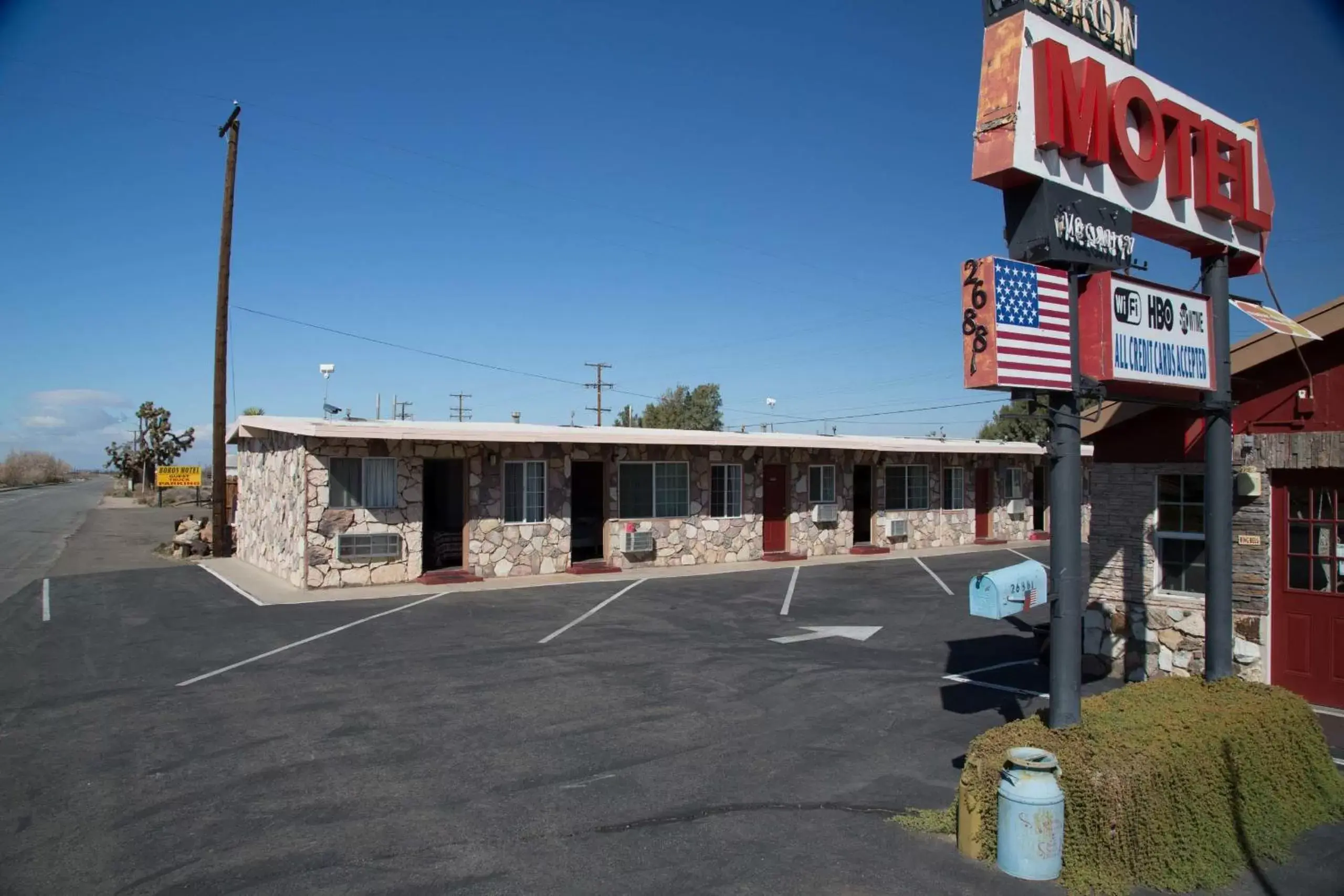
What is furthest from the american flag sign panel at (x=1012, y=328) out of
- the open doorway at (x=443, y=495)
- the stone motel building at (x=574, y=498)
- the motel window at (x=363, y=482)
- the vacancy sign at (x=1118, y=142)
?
the open doorway at (x=443, y=495)

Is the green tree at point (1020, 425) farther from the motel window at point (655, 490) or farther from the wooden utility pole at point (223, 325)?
the wooden utility pole at point (223, 325)

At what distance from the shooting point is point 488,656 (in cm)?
1118

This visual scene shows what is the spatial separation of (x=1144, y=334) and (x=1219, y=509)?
1926 mm

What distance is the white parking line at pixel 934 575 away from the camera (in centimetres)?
1741

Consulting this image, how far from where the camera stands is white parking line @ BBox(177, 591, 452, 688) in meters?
10.1

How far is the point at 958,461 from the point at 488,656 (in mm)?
19581

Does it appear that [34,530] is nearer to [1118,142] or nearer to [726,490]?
[726,490]

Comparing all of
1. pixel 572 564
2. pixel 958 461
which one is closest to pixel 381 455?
pixel 572 564

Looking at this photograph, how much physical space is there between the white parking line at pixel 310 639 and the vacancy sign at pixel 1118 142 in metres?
9.72

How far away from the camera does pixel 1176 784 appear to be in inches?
212

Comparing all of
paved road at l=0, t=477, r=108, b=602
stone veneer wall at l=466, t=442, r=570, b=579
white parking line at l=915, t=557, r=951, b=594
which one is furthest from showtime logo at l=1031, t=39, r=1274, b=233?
paved road at l=0, t=477, r=108, b=602

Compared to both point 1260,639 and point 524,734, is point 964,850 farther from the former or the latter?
point 1260,639

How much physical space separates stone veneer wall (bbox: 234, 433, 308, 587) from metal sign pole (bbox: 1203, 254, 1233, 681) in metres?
14.9

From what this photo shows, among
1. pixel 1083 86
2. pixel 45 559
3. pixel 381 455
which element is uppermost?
pixel 1083 86
